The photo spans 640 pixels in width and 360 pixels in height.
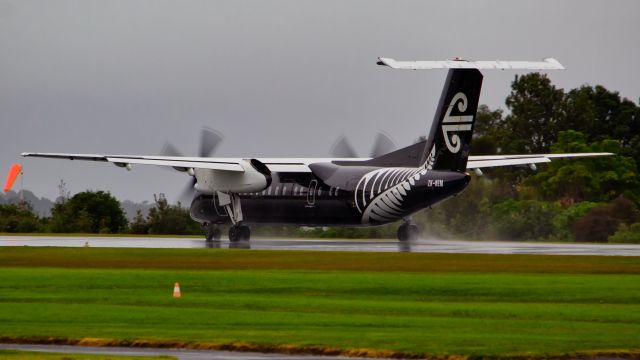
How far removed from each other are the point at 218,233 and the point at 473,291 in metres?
29.9

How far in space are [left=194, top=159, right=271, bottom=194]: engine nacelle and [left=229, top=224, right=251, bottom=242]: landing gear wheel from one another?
65.4 inches

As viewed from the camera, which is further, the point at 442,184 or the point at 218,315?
the point at 442,184

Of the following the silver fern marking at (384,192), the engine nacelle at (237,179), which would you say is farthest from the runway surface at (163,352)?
the engine nacelle at (237,179)

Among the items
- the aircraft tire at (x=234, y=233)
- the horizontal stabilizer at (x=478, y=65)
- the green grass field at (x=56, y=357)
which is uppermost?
the horizontal stabilizer at (x=478, y=65)

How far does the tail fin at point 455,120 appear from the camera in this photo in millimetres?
50875

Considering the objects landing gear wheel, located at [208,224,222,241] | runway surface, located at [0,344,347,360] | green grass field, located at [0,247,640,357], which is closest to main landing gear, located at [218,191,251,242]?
landing gear wheel, located at [208,224,222,241]

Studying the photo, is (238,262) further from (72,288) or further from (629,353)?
(629,353)

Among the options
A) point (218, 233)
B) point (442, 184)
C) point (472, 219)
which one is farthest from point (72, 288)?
point (472, 219)

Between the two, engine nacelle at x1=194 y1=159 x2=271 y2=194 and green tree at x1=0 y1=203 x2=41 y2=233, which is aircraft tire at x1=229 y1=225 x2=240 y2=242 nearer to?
engine nacelle at x1=194 y1=159 x2=271 y2=194

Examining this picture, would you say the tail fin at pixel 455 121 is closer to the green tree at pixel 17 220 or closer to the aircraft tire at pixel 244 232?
the aircraft tire at pixel 244 232

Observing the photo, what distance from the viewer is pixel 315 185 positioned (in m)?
56.1

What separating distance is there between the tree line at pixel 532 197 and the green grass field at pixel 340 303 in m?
19.7

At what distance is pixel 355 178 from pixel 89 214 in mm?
24673

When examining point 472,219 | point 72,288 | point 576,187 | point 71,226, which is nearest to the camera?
point 72,288
